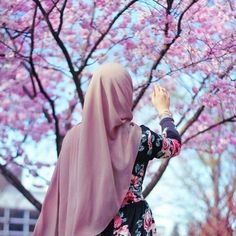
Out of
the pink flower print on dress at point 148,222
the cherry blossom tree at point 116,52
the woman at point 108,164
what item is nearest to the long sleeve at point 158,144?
the woman at point 108,164

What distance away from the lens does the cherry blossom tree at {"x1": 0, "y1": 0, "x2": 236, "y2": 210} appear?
188 inches

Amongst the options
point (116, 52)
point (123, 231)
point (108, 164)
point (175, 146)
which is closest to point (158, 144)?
point (175, 146)

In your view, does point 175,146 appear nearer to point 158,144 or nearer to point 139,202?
point 158,144

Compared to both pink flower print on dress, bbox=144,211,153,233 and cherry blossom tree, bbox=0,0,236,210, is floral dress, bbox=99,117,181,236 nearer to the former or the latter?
pink flower print on dress, bbox=144,211,153,233

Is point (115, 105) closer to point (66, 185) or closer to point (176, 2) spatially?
point (66, 185)

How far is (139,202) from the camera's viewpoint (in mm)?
2270

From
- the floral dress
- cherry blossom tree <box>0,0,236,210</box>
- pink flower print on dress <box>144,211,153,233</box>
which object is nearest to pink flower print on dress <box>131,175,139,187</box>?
the floral dress

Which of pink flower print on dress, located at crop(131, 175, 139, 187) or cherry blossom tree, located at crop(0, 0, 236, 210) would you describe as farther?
cherry blossom tree, located at crop(0, 0, 236, 210)

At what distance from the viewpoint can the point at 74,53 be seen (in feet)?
20.3

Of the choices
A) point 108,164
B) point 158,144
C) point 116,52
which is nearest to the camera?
point 108,164

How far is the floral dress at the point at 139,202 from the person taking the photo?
7.37 ft

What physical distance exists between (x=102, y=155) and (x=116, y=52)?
12.3ft

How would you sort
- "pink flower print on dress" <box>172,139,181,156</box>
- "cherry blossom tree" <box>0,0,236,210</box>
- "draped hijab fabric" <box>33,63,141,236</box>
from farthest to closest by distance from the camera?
1. "cherry blossom tree" <box>0,0,236,210</box>
2. "pink flower print on dress" <box>172,139,181,156</box>
3. "draped hijab fabric" <box>33,63,141,236</box>

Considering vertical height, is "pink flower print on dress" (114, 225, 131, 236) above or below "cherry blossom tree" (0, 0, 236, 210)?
below
